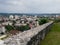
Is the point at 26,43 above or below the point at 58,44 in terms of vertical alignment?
above

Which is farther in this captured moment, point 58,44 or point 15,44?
point 58,44

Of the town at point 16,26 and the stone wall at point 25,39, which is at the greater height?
the stone wall at point 25,39

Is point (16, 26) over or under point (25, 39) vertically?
under

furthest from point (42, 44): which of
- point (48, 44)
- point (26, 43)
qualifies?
point (26, 43)

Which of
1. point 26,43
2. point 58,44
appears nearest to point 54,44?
point 58,44

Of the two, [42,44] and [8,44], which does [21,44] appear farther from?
[42,44]

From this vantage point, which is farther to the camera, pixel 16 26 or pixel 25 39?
pixel 16 26

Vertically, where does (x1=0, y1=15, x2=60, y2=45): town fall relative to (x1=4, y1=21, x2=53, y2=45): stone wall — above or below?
below

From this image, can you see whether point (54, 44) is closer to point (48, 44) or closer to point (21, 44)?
point (48, 44)

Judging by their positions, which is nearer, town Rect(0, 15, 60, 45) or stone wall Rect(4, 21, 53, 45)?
stone wall Rect(4, 21, 53, 45)
